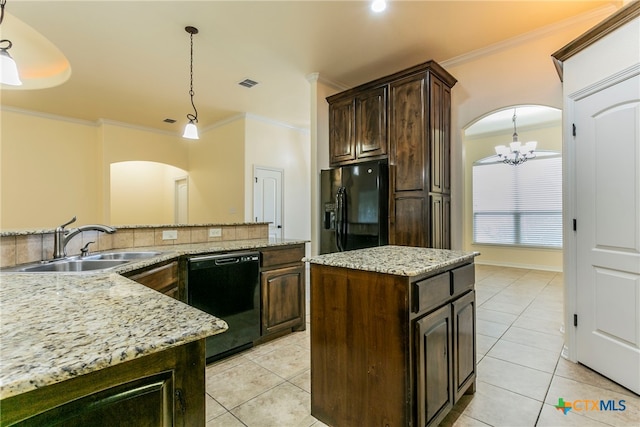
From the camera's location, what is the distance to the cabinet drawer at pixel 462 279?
1686 mm

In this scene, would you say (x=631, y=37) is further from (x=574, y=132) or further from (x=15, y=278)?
(x=15, y=278)

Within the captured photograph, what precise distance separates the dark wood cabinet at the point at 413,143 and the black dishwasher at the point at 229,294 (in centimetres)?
166

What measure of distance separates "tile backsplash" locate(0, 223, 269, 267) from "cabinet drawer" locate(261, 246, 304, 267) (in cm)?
65

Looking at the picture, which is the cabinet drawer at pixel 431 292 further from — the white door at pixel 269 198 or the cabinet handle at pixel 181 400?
the white door at pixel 269 198

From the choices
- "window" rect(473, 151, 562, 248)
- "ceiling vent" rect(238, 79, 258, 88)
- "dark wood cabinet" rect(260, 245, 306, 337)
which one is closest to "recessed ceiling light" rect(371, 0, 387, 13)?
"ceiling vent" rect(238, 79, 258, 88)

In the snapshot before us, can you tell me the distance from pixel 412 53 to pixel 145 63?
3.22 meters

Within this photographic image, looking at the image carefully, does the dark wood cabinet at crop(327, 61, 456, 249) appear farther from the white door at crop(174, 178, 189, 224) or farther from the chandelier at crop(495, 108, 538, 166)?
the white door at crop(174, 178, 189, 224)

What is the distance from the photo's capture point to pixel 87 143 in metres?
A: 5.82

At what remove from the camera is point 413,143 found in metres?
3.20

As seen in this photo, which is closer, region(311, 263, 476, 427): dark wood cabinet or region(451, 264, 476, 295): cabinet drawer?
region(311, 263, 476, 427): dark wood cabinet

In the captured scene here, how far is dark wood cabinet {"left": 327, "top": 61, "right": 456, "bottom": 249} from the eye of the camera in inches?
123

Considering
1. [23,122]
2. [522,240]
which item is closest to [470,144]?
[522,240]

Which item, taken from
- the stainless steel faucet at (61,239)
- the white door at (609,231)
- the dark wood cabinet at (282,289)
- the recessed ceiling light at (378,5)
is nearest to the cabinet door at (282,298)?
the dark wood cabinet at (282,289)

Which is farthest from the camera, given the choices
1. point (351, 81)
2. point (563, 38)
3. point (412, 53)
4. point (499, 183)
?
point (499, 183)
